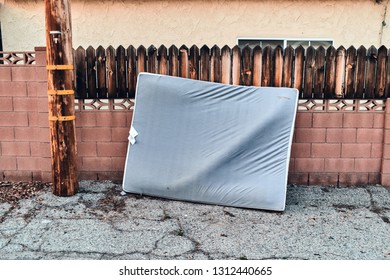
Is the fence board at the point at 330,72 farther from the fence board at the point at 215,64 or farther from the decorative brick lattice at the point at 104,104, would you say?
the decorative brick lattice at the point at 104,104

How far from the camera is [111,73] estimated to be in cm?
484

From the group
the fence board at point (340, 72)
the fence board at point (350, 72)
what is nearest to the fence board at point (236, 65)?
→ the fence board at point (340, 72)

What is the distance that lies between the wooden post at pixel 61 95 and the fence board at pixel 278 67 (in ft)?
7.55

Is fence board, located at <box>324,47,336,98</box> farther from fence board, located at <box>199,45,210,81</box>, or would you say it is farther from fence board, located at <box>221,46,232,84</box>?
fence board, located at <box>199,45,210,81</box>

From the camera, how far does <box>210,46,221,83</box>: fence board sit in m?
4.74

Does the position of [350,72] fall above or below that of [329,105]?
above

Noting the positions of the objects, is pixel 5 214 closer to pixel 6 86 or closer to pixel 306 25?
pixel 6 86

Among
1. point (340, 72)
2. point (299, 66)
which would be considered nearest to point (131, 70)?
point (299, 66)

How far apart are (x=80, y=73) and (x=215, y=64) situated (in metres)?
1.60

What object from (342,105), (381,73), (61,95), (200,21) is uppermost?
(200,21)

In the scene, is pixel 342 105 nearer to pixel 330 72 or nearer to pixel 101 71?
pixel 330 72

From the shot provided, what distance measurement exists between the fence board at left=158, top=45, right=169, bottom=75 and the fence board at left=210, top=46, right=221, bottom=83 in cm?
53

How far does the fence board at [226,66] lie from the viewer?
473 centimetres

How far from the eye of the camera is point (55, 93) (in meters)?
4.40
